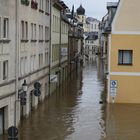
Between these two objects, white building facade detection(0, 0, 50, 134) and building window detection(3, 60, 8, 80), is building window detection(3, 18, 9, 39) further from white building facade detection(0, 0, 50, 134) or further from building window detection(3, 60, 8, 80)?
building window detection(3, 60, 8, 80)

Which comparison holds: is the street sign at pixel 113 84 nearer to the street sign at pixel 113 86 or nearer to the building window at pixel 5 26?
the street sign at pixel 113 86

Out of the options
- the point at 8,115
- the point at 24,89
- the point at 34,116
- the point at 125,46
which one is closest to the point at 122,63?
the point at 125,46

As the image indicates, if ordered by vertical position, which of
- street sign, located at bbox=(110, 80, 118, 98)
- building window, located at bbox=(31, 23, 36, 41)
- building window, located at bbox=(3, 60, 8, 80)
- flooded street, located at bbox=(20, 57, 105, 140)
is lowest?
flooded street, located at bbox=(20, 57, 105, 140)

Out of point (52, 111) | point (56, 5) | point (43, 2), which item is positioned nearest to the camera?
point (52, 111)

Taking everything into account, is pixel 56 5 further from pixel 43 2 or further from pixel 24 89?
pixel 24 89

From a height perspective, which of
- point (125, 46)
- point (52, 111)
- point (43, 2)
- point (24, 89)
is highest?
point (43, 2)

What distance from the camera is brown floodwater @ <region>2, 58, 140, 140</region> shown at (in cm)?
3031

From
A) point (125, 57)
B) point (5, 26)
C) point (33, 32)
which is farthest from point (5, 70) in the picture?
point (125, 57)

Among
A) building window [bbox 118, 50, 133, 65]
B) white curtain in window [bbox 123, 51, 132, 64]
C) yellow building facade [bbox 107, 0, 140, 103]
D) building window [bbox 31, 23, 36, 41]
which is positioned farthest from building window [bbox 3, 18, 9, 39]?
white curtain in window [bbox 123, 51, 132, 64]

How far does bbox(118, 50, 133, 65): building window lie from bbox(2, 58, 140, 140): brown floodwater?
3.73 m

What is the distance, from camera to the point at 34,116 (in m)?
37.3

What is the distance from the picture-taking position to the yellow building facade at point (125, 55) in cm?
4194

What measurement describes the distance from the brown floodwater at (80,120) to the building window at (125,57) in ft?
12.2

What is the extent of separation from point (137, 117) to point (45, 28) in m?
15.9
